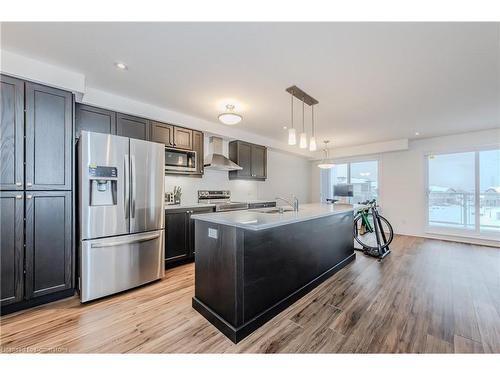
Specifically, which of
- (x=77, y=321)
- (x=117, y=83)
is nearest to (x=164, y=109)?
(x=117, y=83)

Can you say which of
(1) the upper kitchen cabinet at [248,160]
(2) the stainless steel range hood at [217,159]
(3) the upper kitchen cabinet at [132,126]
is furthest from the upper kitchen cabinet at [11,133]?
(1) the upper kitchen cabinet at [248,160]

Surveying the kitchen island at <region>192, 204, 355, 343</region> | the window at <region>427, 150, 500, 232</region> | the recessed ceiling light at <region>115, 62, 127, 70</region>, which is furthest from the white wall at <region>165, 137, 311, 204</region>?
the window at <region>427, 150, 500, 232</region>

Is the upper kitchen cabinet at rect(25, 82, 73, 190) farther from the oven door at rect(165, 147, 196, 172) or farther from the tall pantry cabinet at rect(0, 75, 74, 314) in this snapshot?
the oven door at rect(165, 147, 196, 172)

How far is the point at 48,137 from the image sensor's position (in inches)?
89.5

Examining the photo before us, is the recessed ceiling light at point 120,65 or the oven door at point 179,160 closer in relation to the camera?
the recessed ceiling light at point 120,65

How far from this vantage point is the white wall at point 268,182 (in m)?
4.24

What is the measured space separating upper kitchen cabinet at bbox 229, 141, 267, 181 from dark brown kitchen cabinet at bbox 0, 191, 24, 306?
3451 millimetres

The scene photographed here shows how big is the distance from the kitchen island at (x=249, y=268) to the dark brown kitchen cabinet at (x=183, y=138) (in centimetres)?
204

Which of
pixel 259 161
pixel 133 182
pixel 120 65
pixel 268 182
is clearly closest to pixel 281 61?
pixel 120 65

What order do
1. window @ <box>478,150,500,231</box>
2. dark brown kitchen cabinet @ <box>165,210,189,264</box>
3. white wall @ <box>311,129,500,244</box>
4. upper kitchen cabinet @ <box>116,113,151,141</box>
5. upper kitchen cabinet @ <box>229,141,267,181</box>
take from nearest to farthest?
upper kitchen cabinet @ <box>116,113,151,141</box> < dark brown kitchen cabinet @ <box>165,210,189,264</box> < window @ <box>478,150,500,231</box> < upper kitchen cabinet @ <box>229,141,267,181</box> < white wall @ <box>311,129,500,244</box>

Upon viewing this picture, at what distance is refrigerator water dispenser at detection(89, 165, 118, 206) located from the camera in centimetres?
238

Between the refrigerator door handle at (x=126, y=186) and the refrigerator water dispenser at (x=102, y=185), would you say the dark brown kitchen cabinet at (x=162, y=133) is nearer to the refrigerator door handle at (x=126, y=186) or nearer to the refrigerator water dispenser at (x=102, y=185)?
the refrigerator door handle at (x=126, y=186)

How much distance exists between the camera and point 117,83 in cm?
272
